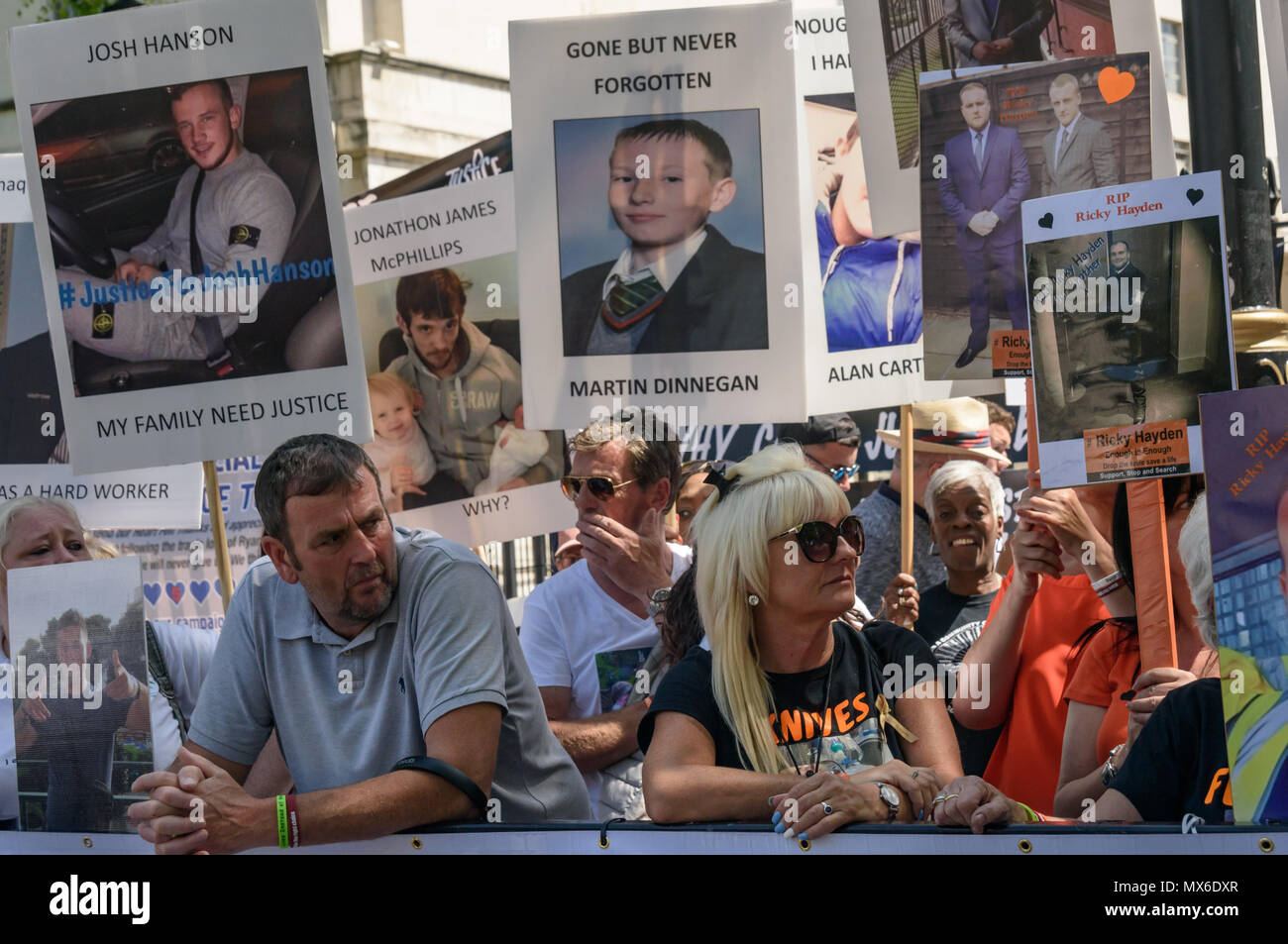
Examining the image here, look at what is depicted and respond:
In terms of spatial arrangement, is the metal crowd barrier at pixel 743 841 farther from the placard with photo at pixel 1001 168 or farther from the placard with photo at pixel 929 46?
the placard with photo at pixel 929 46

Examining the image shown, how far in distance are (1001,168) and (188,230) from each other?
7.27 feet

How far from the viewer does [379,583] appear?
3336mm

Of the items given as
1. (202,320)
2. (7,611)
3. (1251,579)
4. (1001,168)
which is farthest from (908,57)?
(7,611)

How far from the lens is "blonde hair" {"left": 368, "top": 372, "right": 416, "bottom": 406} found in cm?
545

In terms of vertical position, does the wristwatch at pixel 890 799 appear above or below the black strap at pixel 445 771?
below

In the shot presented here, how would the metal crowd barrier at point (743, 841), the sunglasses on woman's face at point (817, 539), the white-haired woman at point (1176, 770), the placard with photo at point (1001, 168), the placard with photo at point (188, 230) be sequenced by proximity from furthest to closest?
1. the placard with photo at point (188, 230)
2. the placard with photo at point (1001, 168)
3. the sunglasses on woman's face at point (817, 539)
4. the white-haired woman at point (1176, 770)
5. the metal crowd barrier at point (743, 841)

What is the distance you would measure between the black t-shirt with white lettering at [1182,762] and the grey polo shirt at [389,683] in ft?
4.07

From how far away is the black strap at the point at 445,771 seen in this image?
119 inches

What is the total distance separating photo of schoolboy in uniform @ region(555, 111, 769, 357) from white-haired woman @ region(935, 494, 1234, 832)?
1.84m

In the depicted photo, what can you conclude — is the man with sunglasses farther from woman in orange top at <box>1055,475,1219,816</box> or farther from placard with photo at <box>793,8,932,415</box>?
woman in orange top at <box>1055,475,1219,816</box>

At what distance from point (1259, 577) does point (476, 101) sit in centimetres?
1357

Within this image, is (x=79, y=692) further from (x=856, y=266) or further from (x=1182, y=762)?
(x=856, y=266)

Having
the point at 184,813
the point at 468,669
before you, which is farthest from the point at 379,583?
the point at 184,813

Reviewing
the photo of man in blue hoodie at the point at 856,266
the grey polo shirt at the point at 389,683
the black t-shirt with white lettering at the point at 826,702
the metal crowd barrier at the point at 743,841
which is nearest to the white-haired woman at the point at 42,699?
the metal crowd barrier at the point at 743,841
